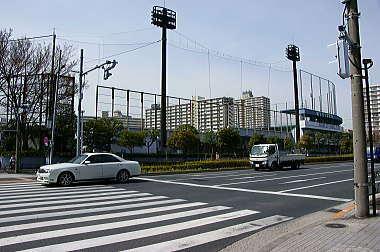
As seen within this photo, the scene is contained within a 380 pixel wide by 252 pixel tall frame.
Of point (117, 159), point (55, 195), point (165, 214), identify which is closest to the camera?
point (165, 214)

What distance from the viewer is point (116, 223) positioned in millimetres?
7598

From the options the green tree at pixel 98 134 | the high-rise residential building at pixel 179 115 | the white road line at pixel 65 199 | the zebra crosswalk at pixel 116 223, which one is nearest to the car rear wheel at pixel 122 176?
the white road line at pixel 65 199

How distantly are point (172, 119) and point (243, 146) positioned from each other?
14.9 m

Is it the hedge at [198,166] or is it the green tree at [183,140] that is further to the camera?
the green tree at [183,140]

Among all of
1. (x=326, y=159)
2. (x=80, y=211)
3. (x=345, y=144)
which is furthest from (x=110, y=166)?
(x=345, y=144)

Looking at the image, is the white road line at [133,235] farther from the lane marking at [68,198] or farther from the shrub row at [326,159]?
the shrub row at [326,159]

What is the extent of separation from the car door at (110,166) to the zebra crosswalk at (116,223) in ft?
15.2

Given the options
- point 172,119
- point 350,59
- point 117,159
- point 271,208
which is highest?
point 172,119

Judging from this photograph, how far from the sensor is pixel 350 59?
24.4ft

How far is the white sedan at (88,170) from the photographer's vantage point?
15055 millimetres

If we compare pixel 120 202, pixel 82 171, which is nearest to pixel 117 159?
pixel 82 171

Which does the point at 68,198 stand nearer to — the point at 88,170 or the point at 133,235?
the point at 88,170

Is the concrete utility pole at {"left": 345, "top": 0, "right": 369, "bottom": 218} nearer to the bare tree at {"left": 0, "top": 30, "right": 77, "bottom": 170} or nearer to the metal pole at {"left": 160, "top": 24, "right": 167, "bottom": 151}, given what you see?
the bare tree at {"left": 0, "top": 30, "right": 77, "bottom": 170}

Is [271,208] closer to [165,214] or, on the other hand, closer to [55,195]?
[165,214]
